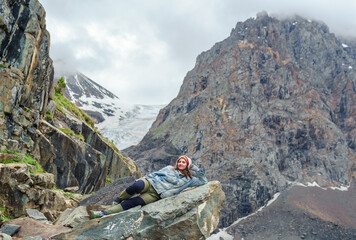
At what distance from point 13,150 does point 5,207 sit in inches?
174

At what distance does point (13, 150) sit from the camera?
44.0 ft

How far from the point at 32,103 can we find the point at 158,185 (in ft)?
41.8

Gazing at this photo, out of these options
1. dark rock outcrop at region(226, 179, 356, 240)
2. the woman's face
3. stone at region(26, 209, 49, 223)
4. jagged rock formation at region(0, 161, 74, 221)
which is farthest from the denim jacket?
dark rock outcrop at region(226, 179, 356, 240)

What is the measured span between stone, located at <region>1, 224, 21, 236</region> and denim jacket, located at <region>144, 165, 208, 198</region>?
3805mm

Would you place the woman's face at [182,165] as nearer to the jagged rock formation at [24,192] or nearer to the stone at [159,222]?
the stone at [159,222]

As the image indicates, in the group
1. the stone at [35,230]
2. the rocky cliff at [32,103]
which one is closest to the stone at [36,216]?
the stone at [35,230]

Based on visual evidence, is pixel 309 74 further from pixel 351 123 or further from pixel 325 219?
pixel 325 219

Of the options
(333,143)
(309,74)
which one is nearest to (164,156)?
(333,143)

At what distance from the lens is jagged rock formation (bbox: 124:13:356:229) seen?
452ft

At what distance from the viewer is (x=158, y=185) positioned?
782 centimetres

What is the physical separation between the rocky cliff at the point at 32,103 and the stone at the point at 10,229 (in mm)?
3431

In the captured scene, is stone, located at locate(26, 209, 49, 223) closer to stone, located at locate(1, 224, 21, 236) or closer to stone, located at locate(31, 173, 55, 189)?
stone, located at locate(1, 224, 21, 236)

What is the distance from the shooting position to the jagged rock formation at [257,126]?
137625 mm

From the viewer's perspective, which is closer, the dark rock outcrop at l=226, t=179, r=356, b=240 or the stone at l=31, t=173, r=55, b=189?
the stone at l=31, t=173, r=55, b=189
